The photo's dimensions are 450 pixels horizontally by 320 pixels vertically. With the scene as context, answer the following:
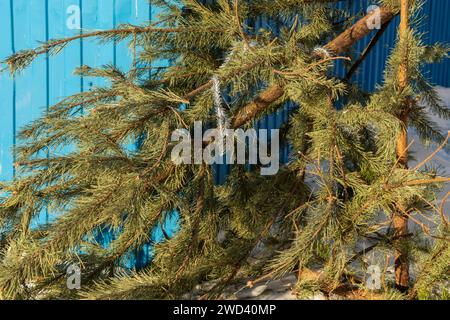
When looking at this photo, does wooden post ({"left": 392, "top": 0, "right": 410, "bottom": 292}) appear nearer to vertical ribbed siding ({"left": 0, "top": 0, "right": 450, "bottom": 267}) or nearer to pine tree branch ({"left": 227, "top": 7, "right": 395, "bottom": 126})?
pine tree branch ({"left": 227, "top": 7, "right": 395, "bottom": 126})

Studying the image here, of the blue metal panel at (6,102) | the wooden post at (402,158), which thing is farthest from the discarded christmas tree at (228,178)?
the blue metal panel at (6,102)

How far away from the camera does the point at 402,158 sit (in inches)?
99.5

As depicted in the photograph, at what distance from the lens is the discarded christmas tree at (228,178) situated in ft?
6.57

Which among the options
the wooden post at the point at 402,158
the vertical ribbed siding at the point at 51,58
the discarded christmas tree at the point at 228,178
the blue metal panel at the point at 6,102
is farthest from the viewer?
the blue metal panel at the point at 6,102

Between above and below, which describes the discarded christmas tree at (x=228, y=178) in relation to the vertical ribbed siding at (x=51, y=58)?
below

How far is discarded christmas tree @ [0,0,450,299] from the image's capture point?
2.00m

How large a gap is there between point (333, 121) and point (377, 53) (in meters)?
4.72

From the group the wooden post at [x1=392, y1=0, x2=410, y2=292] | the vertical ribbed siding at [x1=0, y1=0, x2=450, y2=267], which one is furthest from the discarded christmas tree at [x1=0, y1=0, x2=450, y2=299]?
the vertical ribbed siding at [x1=0, y1=0, x2=450, y2=267]

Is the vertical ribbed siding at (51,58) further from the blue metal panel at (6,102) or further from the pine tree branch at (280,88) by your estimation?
the pine tree branch at (280,88)

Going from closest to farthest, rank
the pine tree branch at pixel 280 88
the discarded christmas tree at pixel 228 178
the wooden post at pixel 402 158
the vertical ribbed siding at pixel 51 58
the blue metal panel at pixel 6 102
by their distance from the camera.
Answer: the discarded christmas tree at pixel 228 178
the wooden post at pixel 402 158
the pine tree branch at pixel 280 88
the vertical ribbed siding at pixel 51 58
the blue metal panel at pixel 6 102
